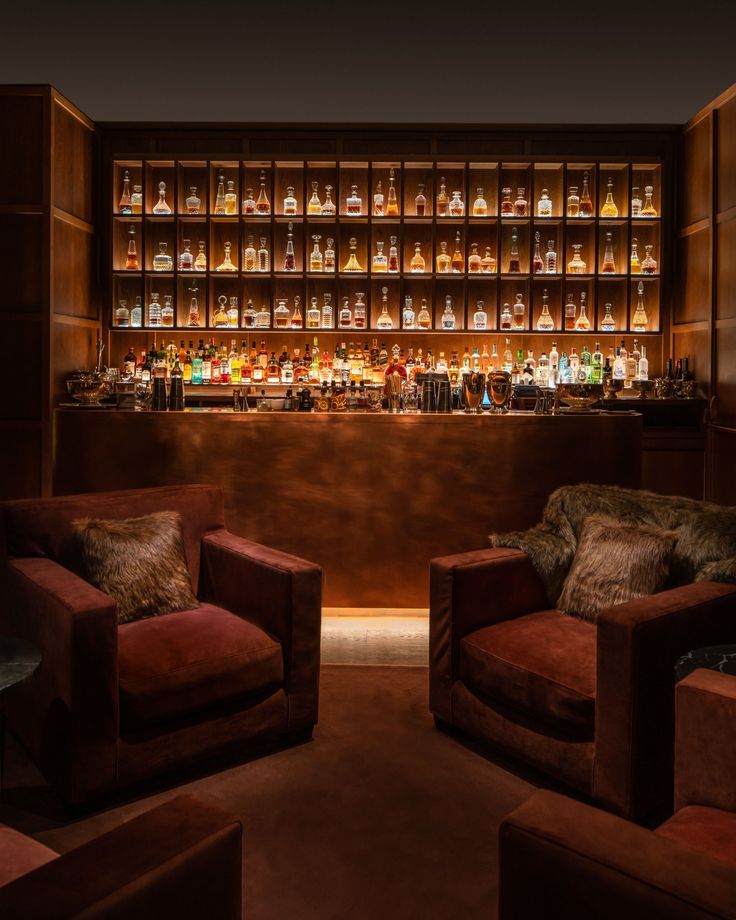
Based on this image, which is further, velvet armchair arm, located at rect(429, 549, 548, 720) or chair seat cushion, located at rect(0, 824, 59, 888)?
velvet armchair arm, located at rect(429, 549, 548, 720)

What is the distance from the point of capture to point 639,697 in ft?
6.77

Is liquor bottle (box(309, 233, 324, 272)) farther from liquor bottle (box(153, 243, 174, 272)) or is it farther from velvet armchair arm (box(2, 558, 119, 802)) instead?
velvet armchair arm (box(2, 558, 119, 802))

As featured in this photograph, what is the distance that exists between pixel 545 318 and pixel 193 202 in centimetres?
266

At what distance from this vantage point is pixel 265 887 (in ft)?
6.31

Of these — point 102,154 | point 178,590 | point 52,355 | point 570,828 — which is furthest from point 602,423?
point 102,154

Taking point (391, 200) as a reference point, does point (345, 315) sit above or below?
below

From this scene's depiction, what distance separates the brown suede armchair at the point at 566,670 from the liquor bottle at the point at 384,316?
3246 mm

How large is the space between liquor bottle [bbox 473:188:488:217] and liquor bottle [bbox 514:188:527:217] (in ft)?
0.70

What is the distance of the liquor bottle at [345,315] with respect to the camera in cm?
579

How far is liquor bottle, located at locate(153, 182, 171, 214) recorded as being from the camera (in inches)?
227

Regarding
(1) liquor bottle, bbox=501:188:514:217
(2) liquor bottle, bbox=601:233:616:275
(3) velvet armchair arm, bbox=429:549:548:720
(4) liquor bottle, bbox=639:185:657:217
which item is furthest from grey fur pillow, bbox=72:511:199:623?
(4) liquor bottle, bbox=639:185:657:217

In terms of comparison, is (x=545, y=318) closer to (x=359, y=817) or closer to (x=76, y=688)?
(x=359, y=817)

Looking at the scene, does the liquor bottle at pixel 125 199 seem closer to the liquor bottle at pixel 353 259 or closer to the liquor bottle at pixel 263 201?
the liquor bottle at pixel 263 201

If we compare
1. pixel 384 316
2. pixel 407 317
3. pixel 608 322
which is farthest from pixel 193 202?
pixel 608 322
